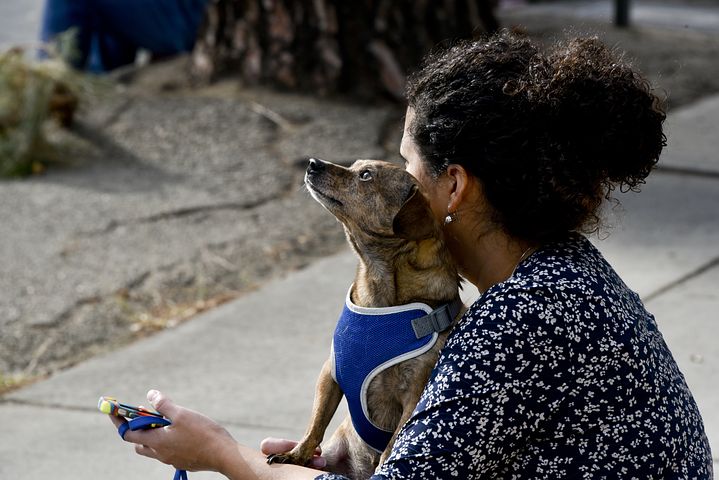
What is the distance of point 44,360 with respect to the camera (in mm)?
4273

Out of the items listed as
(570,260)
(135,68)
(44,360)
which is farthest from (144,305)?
(135,68)

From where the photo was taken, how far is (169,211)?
5.59 m

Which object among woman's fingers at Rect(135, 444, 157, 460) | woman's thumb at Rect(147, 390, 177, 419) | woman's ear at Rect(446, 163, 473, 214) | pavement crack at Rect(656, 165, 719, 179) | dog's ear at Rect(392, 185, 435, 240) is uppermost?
woman's ear at Rect(446, 163, 473, 214)

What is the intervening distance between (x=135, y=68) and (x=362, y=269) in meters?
5.94

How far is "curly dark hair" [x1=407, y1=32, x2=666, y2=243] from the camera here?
82.0 inches

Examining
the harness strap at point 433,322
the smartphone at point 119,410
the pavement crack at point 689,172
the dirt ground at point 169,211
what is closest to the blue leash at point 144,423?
the smartphone at point 119,410

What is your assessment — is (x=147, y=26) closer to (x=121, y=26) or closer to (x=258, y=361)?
(x=121, y=26)

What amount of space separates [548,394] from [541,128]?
496mm

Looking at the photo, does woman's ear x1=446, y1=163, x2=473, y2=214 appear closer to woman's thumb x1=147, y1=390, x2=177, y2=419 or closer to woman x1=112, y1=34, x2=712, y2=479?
woman x1=112, y1=34, x2=712, y2=479

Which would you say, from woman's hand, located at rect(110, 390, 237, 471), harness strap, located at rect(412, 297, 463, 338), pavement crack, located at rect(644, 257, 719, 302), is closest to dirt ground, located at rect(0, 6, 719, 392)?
pavement crack, located at rect(644, 257, 719, 302)

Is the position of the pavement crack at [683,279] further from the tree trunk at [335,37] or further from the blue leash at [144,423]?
the blue leash at [144,423]

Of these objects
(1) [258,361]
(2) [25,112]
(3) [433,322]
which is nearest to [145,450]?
(3) [433,322]

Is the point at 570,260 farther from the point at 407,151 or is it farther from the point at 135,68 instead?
the point at 135,68

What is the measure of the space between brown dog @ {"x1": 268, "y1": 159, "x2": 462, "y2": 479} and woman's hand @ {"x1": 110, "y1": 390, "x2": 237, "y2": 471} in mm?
112
